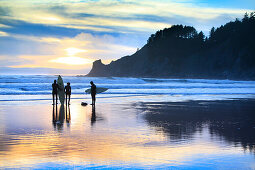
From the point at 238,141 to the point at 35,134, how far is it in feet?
19.8

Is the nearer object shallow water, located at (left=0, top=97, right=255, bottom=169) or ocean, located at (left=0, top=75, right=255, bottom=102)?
shallow water, located at (left=0, top=97, right=255, bottom=169)

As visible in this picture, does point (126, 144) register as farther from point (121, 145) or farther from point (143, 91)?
point (143, 91)

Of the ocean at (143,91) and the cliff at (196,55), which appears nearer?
the ocean at (143,91)

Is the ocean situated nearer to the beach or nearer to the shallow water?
the beach

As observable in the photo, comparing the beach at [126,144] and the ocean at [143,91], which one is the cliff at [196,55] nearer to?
the ocean at [143,91]

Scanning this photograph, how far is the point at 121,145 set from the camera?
29.2ft

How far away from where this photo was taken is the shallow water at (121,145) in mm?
7105

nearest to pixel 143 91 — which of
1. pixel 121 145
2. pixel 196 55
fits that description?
pixel 121 145

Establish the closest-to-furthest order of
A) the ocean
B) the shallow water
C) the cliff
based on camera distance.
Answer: the shallow water, the ocean, the cliff

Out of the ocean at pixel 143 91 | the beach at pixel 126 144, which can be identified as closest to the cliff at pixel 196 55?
the ocean at pixel 143 91

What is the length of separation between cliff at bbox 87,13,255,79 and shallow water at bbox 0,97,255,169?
115608mm

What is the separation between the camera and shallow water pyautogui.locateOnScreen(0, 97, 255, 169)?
7.11 m

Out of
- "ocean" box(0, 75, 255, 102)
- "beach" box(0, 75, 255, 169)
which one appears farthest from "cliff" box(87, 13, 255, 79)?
"beach" box(0, 75, 255, 169)

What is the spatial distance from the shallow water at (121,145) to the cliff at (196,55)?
116 m
